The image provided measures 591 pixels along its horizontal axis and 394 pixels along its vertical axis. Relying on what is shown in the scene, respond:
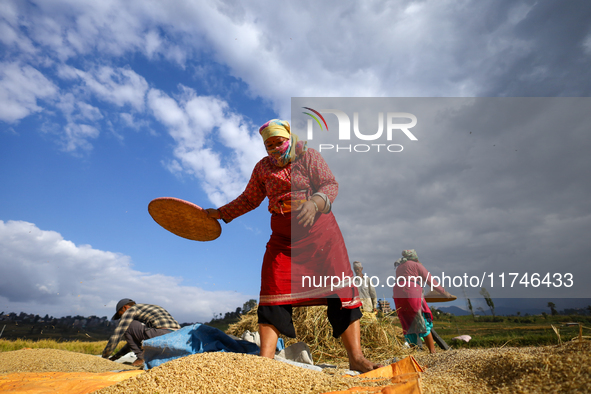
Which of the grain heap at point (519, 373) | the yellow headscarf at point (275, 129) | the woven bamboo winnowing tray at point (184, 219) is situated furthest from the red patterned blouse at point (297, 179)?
the grain heap at point (519, 373)

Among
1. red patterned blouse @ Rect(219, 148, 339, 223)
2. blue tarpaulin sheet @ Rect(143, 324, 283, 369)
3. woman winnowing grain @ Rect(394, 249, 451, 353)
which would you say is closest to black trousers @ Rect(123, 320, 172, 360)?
blue tarpaulin sheet @ Rect(143, 324, 283, 369)

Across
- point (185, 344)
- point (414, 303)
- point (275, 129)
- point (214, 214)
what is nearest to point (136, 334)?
point (185, 344)

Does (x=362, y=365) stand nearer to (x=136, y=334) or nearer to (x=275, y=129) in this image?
(x=275, y=129)

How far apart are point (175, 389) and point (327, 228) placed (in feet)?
4.91

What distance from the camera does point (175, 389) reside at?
1.42 m

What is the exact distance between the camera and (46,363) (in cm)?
300

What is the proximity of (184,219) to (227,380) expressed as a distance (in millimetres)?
1862

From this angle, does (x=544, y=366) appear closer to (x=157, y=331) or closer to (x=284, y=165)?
(x=284, y=165)

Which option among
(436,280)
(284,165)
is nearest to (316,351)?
(436,280)

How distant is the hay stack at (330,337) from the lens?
3.80 m

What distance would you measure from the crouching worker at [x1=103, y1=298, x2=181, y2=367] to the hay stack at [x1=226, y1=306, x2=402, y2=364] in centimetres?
120

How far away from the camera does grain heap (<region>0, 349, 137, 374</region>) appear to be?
278cm

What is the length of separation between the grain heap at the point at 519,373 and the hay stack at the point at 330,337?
7.97 feet

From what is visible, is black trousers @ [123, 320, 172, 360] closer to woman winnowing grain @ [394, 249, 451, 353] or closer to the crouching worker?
the crouching worker
